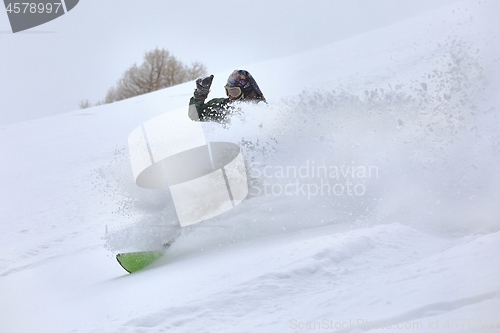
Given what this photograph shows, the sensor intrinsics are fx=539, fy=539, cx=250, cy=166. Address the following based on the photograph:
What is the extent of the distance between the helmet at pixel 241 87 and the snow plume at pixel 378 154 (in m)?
0.22

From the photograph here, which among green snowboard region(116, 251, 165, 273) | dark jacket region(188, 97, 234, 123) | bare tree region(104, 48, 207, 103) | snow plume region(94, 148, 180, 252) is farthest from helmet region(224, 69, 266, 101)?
bare tree region(104, 48, 207, 103)

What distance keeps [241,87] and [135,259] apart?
224 cm

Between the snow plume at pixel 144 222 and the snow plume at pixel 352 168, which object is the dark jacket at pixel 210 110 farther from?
the snow plume at pixel 144 222

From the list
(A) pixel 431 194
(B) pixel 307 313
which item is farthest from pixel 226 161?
(B) pixel 307 313

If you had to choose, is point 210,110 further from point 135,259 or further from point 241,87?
point 135,259

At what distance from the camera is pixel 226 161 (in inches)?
211

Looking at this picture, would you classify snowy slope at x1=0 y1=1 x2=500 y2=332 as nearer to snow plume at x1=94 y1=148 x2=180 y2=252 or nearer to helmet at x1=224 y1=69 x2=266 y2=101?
snow plume at x1=94 y1=148 x2=180 y2=252

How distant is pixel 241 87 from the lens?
600cm

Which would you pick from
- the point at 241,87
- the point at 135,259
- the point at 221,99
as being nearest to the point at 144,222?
the point at 135,259

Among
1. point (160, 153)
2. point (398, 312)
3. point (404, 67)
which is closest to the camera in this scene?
point (398, 312)

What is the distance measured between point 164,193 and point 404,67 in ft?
26.9

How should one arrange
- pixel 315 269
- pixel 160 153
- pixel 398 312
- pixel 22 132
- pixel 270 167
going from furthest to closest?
pixel 22 132 → pixel 270 167 → pixel 160 153 → pixel 315 269 → pixel 398 312

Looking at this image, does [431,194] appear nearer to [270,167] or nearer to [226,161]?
[270,167]

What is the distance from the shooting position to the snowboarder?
226 inches
